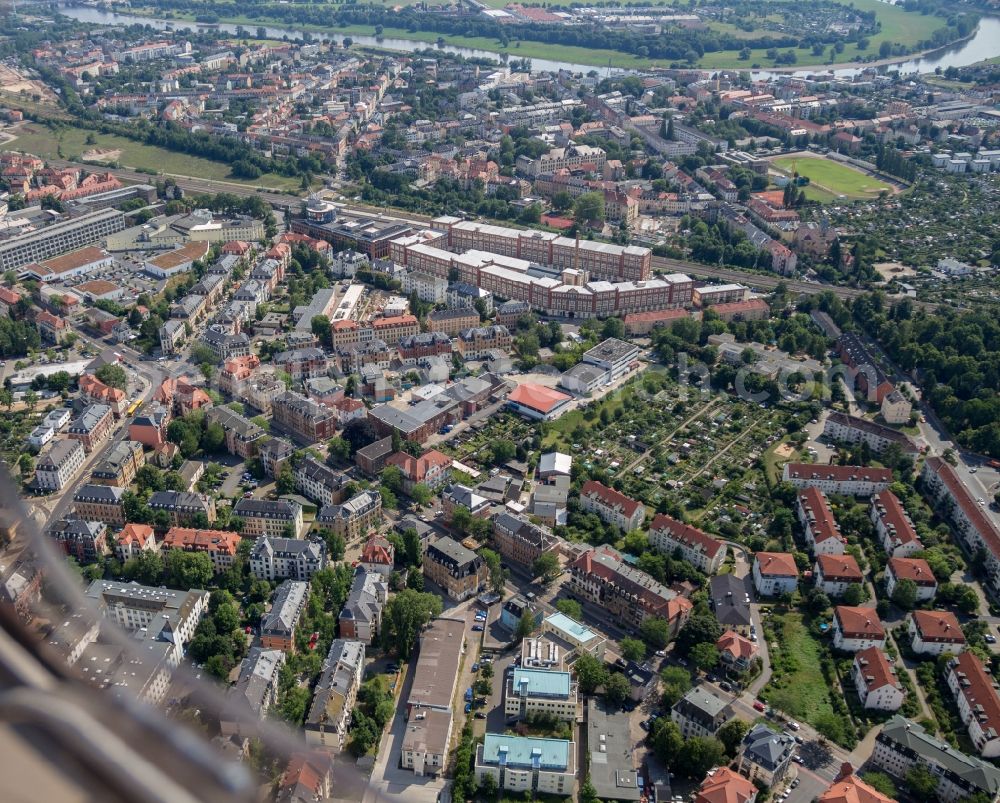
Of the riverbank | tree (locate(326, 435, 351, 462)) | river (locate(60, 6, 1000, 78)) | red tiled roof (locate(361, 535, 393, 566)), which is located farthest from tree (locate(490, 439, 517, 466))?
the riverbank

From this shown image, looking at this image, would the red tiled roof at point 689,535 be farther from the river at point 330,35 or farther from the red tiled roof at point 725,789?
the river at point 330,35

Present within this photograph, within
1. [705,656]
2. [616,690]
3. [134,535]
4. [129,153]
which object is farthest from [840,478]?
[129,153]

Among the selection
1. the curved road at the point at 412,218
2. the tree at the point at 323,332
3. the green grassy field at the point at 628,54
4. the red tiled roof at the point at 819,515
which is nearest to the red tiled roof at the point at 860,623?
the red tiled roof at the point at 819,515

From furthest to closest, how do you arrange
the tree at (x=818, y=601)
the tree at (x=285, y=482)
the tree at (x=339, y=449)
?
the tree at (x=339, y=449) → the tree at (x=285, y=482) → the tree at (x=818, y=601)

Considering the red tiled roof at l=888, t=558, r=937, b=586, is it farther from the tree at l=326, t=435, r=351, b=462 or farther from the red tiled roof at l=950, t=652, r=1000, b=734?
the tree at l=326, t=435, r=351, b=462

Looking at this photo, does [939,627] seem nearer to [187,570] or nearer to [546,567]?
[546,567]

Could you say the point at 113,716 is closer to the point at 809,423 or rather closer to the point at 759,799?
the point at 759,799

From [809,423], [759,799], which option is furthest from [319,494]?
[809,423]
